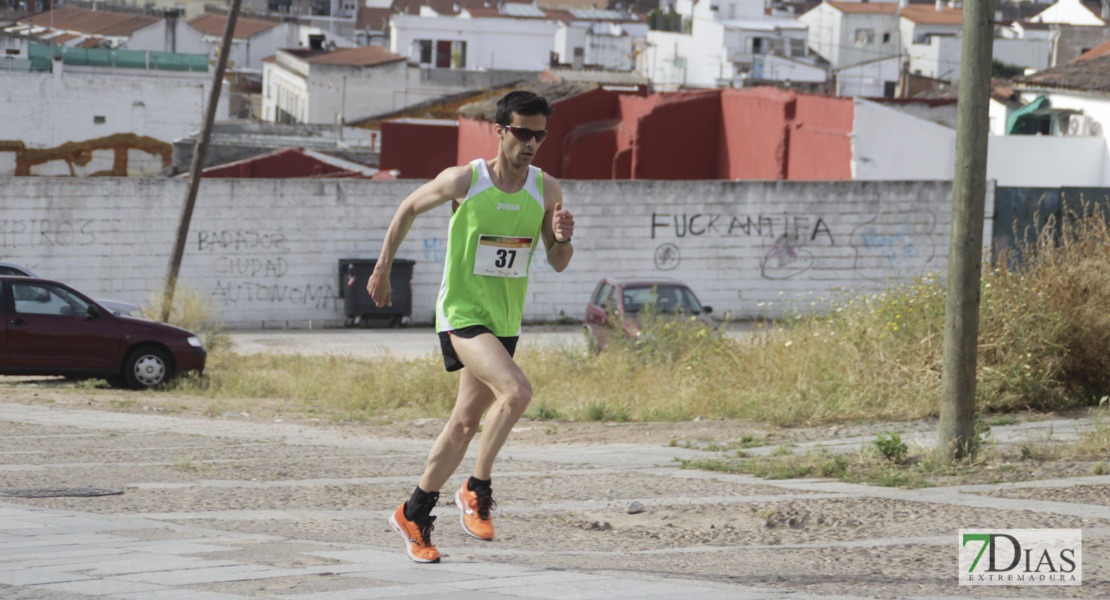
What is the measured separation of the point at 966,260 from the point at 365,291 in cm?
1727

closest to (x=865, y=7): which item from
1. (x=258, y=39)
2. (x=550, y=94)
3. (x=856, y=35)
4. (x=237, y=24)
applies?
(x=856, y=35)

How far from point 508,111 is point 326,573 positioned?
7.08ft

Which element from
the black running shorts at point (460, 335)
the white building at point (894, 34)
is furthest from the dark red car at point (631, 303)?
the white building at point (894, 34)

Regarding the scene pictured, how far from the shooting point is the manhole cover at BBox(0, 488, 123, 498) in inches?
276

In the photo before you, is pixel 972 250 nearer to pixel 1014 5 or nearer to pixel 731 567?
pixel 731 567

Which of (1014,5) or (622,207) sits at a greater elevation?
(1014,5)

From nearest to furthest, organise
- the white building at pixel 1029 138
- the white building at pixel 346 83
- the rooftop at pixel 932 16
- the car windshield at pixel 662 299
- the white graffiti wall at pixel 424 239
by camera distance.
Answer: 1. the car windshield at pixel 662 299
2. the white graffiti wall at pixel 424 239
3. the white building at pixel 1029 138
4. the white building at pixel 346 83
5. the rooftop at pixel 932 16

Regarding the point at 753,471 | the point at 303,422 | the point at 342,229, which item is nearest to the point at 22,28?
the point at 342,229

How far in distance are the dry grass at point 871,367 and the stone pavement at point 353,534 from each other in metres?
1.08

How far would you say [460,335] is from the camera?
535cm

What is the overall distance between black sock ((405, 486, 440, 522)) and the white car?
1173 cm

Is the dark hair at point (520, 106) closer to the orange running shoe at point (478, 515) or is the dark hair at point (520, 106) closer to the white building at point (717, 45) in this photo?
the orange running shoe at point (478, 515)

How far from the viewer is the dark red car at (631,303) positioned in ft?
55.6

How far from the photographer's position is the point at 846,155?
90.3ft
